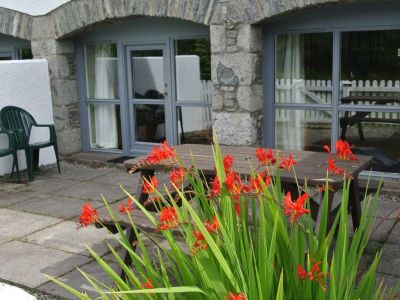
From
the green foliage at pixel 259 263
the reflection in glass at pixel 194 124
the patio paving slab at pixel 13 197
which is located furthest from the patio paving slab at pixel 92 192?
the green foliage at pixel 259 263

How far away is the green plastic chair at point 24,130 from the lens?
21.5 feet

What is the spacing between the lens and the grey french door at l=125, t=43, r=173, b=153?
23.4 ft

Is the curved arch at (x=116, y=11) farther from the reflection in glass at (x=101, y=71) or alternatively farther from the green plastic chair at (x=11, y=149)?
the green plastic chair at (x=11, y=149)

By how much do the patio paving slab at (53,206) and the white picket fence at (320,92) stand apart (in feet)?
8.12

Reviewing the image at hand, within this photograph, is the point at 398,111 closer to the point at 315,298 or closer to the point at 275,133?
the point at 275,133

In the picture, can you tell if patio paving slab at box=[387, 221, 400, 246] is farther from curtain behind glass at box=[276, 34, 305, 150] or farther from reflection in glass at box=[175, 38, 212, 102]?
reflection in glass at box=[175, 38, 212, 102]

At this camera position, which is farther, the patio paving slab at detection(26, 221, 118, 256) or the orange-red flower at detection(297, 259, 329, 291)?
the patio paving slab at detection(26, 221, 118, 256)

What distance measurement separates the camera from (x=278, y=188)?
2.36 meters

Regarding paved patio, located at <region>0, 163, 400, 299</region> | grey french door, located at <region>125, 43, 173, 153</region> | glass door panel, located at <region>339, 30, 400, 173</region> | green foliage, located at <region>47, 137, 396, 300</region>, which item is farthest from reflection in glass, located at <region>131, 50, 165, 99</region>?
green foliage, located at <region>47, 137, 396, 300</region>

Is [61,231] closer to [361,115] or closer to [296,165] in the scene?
[296,165]

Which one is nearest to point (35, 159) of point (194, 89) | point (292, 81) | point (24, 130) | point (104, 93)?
point (24, 130)

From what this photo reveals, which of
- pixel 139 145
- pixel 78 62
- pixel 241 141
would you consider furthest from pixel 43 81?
pixel 241 141

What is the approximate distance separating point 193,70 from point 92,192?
2070 millimetres

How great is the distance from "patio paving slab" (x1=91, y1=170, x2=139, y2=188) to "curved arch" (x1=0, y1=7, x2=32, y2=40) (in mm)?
2462
